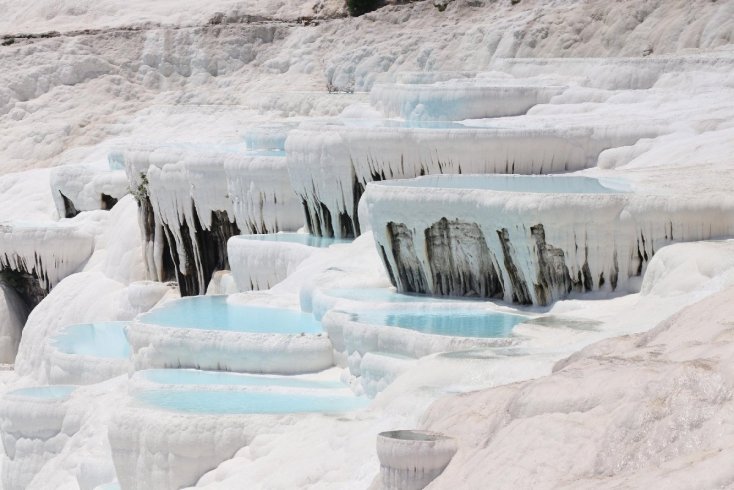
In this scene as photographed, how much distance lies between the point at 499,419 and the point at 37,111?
3189 cm

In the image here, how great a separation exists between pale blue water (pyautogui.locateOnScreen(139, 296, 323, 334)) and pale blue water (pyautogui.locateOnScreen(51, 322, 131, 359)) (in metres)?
0.83

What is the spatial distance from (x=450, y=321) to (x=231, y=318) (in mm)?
3062

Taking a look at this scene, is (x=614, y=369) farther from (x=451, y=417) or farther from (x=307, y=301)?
(x=307, y=301)

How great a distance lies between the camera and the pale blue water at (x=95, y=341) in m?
17.6

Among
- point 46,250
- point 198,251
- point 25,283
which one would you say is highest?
point 198,251

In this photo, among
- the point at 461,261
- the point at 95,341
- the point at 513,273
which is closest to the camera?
the point at 513,273

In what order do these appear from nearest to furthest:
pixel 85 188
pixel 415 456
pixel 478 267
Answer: pixel 415 456, pixel 478 267, pixel 85 188

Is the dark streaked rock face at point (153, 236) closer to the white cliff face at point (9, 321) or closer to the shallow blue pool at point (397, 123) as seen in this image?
the shallow blue pool at point (397, 123)

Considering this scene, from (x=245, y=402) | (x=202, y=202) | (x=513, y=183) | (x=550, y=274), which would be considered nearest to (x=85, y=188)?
(x=202, y=202)

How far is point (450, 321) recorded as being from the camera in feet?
45.9

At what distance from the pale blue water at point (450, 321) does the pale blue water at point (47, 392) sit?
12.2 ft

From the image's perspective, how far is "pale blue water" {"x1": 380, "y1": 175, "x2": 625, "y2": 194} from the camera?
16.0 meters

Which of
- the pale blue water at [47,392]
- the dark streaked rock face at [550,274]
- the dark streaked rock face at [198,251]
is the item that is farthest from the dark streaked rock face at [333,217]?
the dark streaked rock face at [550,274]

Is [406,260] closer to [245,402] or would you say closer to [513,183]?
[513,183]
